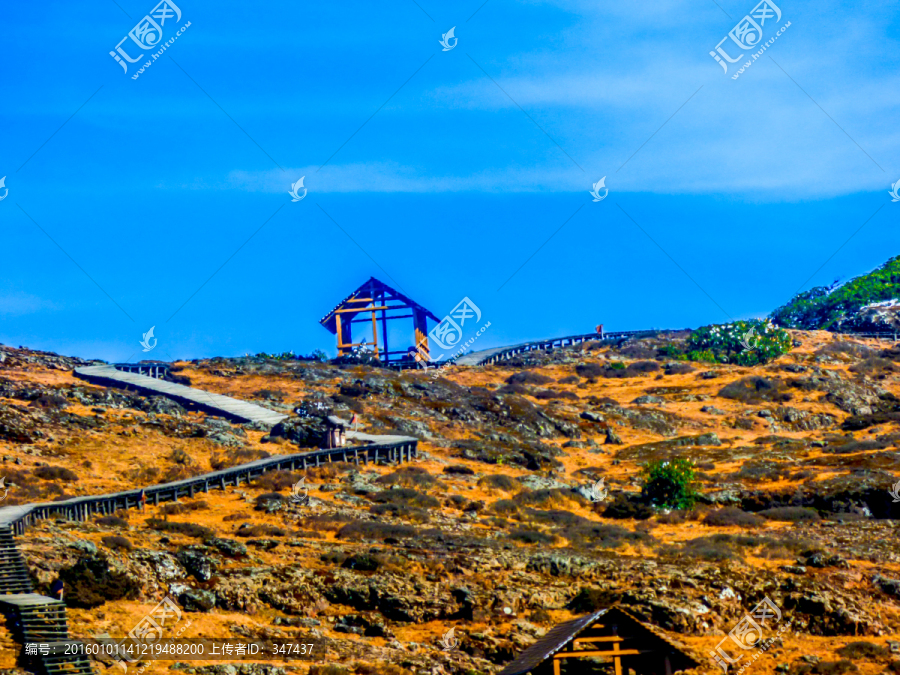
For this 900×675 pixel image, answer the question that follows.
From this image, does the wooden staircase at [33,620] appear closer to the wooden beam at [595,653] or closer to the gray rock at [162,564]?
the gray rock at [162,564]

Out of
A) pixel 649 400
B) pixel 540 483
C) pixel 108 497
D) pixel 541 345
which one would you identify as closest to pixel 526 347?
pixel 541 345

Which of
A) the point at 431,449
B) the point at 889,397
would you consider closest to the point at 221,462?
the point at 431,449

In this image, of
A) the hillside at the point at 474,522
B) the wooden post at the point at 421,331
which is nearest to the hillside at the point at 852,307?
the hillside at the point at 474,522

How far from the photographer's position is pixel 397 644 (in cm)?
2462

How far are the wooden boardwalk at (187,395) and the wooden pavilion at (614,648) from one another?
37447mm

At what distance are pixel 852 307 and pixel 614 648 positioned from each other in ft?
305

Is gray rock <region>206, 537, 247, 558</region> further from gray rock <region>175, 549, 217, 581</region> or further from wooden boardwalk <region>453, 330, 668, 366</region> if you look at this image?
wooden boardwalk <region>453, 330, 668, 366</region>

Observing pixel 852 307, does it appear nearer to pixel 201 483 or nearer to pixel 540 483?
pixel 540 483

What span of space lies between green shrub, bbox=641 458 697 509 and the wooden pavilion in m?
22.9

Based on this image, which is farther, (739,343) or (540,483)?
(739,343)

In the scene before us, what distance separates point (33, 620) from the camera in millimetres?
21453

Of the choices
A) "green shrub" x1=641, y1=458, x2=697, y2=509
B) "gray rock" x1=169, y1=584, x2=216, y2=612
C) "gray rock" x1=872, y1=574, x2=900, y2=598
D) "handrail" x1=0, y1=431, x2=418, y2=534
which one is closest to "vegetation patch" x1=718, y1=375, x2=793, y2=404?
"green shrub" x1=641, y1=458, x2=697, y2=509

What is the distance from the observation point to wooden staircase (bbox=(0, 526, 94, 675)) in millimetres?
20000

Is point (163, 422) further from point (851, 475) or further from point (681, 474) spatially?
point (851, 475)
